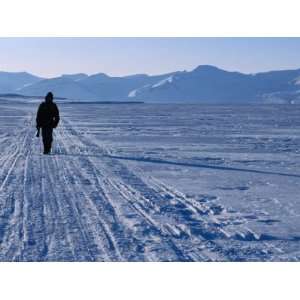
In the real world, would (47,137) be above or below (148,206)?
above

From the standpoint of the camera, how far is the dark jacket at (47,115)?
14.7 metres

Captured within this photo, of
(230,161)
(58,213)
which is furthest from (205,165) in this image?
(58,213)

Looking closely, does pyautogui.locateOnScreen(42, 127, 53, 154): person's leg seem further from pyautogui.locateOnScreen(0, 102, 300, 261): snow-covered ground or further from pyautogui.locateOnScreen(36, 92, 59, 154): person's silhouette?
pyautogui.locateOnScreen(0, 102, 300, 261): snow-covered ground

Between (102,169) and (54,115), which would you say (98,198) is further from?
(54,115)

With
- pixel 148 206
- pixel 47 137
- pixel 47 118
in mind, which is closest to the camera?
pixel 148 206

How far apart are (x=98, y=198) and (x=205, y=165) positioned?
4920 mm

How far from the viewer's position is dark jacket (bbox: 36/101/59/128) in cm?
1468

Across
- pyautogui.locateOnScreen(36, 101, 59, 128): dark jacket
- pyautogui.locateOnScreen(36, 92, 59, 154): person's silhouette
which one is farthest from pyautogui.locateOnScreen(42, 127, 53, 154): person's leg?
pyautogui.locateOnScreen(36, 101, 59, 128): dark jacket

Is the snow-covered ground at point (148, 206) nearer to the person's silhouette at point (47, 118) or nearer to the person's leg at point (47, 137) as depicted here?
the person's leg at point (47, 137)

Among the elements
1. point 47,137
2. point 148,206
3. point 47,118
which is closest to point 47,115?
point 47,118

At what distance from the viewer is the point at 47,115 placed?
48.4ft

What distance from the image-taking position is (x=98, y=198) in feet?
28.6

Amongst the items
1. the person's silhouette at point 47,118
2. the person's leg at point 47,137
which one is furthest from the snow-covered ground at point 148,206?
the person's silhouette at point 47,118

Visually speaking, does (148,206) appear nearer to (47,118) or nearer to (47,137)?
A: (47,137)
